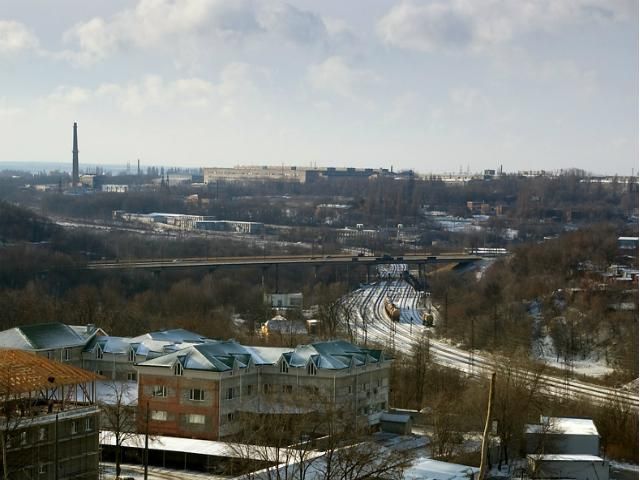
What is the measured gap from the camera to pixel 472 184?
10088cm

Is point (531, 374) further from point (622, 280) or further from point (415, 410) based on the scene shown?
point (622, 280)

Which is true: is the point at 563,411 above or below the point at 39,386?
below

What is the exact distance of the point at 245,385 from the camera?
18047mm

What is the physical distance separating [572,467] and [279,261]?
29192 mm

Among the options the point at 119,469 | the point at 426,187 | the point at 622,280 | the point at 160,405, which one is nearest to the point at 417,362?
the point at 160,405

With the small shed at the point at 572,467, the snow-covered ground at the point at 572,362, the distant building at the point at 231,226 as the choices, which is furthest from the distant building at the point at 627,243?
the small shed at the point at 572,467

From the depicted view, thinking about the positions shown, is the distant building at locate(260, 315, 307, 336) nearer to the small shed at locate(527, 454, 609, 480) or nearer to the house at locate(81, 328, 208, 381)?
the house at locate(81, 328, 208, 381)

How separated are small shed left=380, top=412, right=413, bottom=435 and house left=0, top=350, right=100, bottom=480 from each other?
4.96 metres

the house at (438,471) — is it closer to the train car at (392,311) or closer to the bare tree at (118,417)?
the bare tree at (118,417)

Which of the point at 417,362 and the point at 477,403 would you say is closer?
the point at 477,403

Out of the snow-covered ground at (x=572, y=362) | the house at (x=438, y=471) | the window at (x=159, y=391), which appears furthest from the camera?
the snow-covered ground at (x=572, y=362)

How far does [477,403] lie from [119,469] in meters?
5.57

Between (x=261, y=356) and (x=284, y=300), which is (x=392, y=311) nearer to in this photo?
(x=284, y=300)

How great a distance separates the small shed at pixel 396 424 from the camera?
18219 mm
